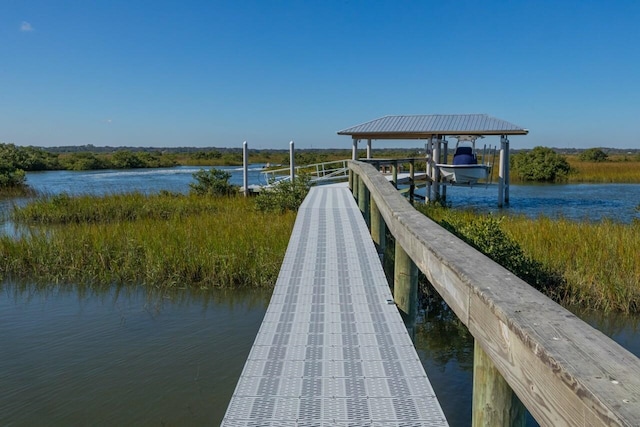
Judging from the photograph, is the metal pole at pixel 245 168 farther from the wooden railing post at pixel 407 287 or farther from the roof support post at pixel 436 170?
the wooden railing post at pixel 407 287

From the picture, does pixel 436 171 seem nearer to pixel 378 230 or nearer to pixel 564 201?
pixel 564 201

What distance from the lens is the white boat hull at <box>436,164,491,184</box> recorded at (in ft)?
59.2

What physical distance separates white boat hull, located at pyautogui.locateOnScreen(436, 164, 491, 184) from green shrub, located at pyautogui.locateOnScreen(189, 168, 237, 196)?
774 centimetres

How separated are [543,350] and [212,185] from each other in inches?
680

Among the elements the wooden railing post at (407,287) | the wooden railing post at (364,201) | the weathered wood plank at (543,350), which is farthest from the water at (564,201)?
the weathered wood plank at (543,350)

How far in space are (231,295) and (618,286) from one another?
5732 millimetres

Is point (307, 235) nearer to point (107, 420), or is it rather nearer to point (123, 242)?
point (107, 420)

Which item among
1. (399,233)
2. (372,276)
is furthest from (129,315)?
(399,233)

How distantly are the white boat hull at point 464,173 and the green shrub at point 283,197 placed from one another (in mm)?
6236

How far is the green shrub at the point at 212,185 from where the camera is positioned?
18016 millimetres

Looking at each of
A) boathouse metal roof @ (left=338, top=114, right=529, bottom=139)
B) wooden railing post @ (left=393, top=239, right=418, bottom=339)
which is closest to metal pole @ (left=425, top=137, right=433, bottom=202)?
boathouse metal roof @ (left=338, top=114, right=529, bottom=139)

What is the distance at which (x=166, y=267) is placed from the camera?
28.1 feet

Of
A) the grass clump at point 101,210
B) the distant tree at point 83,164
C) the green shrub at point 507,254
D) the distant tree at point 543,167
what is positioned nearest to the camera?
the green shrub at point 507,254

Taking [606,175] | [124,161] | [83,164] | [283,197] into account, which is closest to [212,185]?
[283,197]
